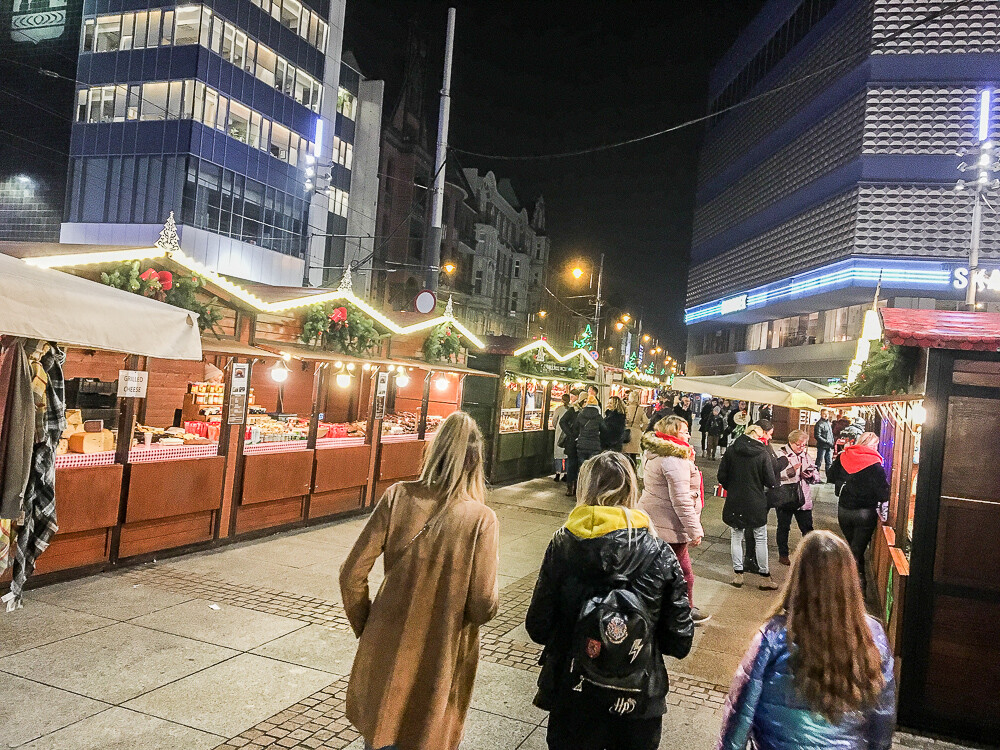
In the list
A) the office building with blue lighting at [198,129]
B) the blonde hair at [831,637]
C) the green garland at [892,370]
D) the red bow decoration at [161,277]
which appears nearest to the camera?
the blonde hair at [831,637]

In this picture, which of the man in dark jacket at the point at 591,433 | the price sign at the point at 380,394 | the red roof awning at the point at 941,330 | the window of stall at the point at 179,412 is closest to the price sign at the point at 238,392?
the window of stall at the point at 179,412

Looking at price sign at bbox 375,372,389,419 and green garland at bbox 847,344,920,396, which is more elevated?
green garland at bbox 847,344,920,396

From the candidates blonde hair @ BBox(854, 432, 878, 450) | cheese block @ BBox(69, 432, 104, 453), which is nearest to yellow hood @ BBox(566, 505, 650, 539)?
cheese block @ BBox(69, 432, 104, 453)

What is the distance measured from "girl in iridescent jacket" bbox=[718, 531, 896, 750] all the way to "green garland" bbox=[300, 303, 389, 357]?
9.07 metres

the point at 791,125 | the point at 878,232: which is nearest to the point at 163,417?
the point at 878,232

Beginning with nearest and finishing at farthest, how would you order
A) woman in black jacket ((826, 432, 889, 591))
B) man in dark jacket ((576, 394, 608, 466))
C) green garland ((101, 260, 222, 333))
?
1. green garland ((101, 260, 222, 333))
2. woman in black jacket ((826, 432, 889, 591))
3. man in dark jacket ((576, 394, 608, 466))

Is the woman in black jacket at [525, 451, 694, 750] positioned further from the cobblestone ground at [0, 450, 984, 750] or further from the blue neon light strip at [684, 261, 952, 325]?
the blue neon light strip at [684, 261, 952, 325]

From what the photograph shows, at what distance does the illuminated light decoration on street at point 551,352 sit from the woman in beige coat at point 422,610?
542 inches

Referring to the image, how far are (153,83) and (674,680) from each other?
100ft

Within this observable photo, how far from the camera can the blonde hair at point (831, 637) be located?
2.41 m

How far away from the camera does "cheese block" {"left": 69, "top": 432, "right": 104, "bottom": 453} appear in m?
7.18

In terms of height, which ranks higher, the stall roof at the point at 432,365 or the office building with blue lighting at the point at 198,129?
the office building with blue lighting at the point at 198,129

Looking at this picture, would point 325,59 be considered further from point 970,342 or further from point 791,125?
point 970,342

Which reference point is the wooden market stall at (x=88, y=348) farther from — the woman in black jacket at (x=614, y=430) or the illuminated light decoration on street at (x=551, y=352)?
the illuminated light decoration on street at (x=551, y=352)
